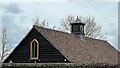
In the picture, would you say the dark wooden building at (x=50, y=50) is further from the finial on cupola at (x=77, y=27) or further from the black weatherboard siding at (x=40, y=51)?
the finial on cupola at (x=77, y=27)

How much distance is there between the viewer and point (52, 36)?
33.5m

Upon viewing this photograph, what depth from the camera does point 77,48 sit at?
112 ft

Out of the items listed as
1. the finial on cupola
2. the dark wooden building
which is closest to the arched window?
the dark wooden building

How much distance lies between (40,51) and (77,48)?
4.08m

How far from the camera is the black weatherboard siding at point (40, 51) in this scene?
1257 inches

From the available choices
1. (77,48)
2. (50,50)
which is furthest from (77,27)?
(50,50)

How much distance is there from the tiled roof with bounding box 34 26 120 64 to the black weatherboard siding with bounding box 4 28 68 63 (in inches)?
17.3

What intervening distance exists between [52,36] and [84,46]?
470cm

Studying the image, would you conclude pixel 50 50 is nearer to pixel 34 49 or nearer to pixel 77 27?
pixel 34 49

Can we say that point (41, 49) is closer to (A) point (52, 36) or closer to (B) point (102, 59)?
(A) point (52, 36)

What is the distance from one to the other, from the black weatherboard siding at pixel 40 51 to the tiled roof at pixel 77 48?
1.44 ft

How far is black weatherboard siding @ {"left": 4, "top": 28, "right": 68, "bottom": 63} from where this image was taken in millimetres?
31938

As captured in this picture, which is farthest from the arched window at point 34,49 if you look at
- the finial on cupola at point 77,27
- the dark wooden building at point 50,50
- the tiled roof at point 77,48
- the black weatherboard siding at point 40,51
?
the finial on cupola at point 77,27

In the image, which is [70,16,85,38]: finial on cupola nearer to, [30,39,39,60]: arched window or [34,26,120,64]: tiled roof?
[34,26,120,64]: tiled roof
